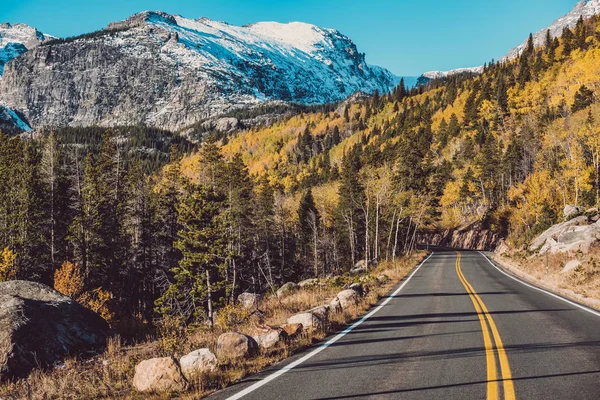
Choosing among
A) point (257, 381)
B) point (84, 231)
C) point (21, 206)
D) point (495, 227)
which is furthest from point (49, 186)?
point (495, 227)

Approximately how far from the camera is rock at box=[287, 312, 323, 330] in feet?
30.7

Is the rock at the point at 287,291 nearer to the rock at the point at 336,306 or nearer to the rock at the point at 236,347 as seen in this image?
the rock at the point at 336,306

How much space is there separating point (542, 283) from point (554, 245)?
6.93m

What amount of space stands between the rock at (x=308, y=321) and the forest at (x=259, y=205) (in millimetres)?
8775

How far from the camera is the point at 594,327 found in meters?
9.26

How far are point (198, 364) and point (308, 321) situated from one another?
3668 mm

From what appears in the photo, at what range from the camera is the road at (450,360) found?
5.27 metres

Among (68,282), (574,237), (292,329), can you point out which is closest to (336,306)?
(292,329)

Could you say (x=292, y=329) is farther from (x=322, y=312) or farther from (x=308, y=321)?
(x=322, y=312)

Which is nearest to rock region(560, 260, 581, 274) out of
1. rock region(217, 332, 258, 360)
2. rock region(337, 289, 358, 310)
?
rock region(337, 289, 358, 310)

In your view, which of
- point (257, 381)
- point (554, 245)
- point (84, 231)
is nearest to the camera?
point (257, 381)

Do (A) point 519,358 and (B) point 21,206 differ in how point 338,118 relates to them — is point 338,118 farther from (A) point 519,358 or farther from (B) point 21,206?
(A) point 519,358

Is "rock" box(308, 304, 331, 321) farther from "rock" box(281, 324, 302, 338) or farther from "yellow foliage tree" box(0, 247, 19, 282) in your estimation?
"yellow foliage tree" box(0, 247, 19, 282)

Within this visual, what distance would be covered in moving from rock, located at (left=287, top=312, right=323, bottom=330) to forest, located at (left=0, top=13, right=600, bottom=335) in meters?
8.77
